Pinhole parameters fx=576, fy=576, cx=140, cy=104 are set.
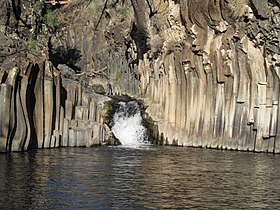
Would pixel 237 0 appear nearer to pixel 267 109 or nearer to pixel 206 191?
pixel 267 109

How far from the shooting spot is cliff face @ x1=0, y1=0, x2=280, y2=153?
44438 millimetres

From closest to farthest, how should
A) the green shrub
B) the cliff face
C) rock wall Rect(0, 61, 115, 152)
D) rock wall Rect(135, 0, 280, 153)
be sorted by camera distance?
rock wall Rect(0, 61, 115, 152)
the cliff face
rock wall Rect(135, 0, 280, 153)
the green shrub

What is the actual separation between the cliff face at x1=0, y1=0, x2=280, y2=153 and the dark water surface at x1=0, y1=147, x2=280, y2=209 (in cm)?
393

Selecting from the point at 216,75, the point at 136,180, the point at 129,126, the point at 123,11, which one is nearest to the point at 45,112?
the point at 129,126

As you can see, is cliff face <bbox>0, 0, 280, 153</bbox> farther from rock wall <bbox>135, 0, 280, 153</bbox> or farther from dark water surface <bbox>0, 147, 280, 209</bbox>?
dark water surface <bbox>0, 147, 280, 209</bbox>

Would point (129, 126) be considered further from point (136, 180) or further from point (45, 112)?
point (136, 180)

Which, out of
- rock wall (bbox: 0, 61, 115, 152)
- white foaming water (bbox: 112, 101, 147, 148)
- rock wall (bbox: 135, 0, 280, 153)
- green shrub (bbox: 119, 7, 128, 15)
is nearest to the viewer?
rock wall (bbox: 0, 61, 115, 152)

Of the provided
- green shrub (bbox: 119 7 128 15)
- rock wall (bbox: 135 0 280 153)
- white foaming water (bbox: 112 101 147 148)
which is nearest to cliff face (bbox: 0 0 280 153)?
rock wall (bbox: 135 0 280 153)

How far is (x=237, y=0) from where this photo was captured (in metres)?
45.0

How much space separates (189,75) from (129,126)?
774 centimetres

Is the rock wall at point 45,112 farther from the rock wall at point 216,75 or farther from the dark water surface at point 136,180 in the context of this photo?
the rock wall at point 216,75

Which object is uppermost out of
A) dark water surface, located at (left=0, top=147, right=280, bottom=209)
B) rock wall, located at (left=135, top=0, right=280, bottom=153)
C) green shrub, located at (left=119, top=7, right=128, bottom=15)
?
green shrub, located at (left=119, top=7, right=128, bottom=15)

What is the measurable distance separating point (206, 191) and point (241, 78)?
74.1 feet

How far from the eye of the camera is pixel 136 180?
97.7 ft
